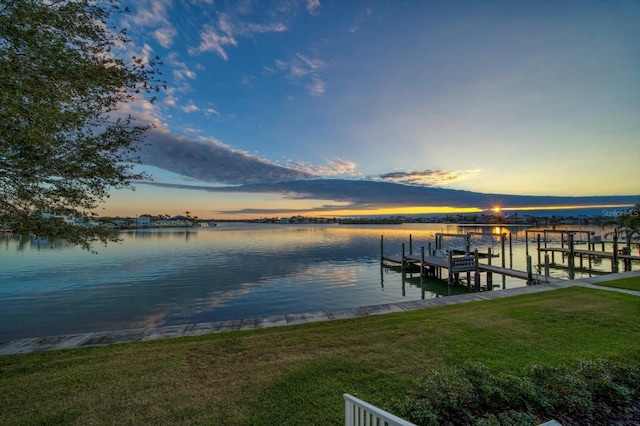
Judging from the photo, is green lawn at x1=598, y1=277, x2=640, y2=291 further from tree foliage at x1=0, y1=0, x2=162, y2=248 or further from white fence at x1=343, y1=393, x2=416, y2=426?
tree foliage at x1=0, y1=0, x2=162, y2=248

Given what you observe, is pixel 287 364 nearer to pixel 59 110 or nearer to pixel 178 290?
pixel 59 110

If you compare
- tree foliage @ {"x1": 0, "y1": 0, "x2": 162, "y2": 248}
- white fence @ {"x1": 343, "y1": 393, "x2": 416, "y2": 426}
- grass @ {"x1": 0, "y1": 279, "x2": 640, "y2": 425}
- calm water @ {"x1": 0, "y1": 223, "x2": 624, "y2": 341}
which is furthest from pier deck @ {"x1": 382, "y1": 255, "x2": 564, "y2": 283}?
tree foliage @ {"x1": 0, "y1": 0, "x2": 162, "y2": 248}

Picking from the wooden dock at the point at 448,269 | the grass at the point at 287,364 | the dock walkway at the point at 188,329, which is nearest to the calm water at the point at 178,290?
the wooden dock at the point at 448,269

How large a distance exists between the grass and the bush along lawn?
1.66ft

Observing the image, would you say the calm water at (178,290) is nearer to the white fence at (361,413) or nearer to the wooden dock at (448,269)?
the wooden dock at (448,269)

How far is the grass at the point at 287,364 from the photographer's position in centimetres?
Answer: 403

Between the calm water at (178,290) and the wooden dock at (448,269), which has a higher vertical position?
the wooden dock at (448,269)

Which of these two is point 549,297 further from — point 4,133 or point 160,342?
point 4,133

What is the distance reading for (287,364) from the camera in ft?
17.5

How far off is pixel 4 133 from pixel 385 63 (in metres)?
18.3

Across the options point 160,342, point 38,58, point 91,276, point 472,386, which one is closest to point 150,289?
point 91,276

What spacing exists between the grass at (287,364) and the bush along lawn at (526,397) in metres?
0.51

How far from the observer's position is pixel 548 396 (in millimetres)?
4152

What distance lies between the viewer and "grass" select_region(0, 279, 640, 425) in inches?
159
